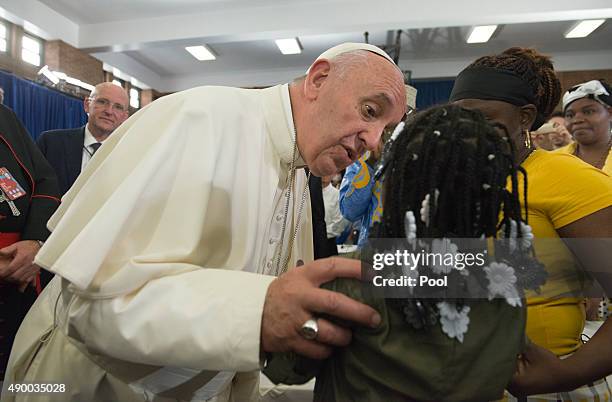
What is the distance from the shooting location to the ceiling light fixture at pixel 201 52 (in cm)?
1008

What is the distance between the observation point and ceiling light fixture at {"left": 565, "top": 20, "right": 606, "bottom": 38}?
869 cm

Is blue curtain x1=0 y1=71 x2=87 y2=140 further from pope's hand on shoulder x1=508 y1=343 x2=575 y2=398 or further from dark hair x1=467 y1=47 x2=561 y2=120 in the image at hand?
pope's hand on shoulder x1=508 y1=343 x2=575 y2=398

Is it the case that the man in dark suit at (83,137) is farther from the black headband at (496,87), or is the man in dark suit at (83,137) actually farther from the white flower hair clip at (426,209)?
the white flower hair clip at (426,209)

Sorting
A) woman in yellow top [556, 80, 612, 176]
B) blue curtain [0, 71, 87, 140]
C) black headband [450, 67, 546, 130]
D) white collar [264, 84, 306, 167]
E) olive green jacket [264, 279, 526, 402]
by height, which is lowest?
olive green jacket [264, 279, 526, 402]

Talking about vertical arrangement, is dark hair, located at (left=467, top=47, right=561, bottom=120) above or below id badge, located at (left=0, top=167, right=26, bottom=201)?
above

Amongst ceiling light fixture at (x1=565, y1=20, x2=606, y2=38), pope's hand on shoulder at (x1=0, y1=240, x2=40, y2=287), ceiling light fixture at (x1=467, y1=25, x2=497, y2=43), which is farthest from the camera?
ceiling light fixture at (x1=467, y1=25, x2=497, y2=43)

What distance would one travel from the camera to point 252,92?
1380 millimetres

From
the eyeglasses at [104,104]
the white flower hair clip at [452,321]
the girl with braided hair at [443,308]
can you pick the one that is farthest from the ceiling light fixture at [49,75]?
the white flower hair clip at [452,321]

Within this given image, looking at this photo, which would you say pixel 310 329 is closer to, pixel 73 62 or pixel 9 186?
pixel 9 186

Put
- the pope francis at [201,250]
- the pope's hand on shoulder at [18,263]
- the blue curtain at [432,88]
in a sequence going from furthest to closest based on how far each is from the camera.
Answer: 1. the blue curtain at [432,88]
2. the pope's hand on shoulder at [18,263]
3. the pope francis at [201,250]

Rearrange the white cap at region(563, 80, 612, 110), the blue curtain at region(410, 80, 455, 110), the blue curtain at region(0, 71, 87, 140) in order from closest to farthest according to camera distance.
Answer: the white cap at region(563, 80, 612, 110)
the blue curtain at region(0, 71, 87, 140)
the blue curtain at region(410, 80, 455, 110)

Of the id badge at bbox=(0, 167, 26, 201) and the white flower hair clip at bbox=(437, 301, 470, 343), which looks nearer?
the white flower hair clip at bbox=(437, 301, 470, 343)

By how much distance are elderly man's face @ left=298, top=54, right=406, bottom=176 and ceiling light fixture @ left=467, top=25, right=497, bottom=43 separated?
860cm

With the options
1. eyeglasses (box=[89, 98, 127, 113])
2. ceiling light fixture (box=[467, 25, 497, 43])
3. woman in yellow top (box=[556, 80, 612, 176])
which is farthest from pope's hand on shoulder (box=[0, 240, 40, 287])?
ceiling light fixture (box=[467, 25, 497, 43])
